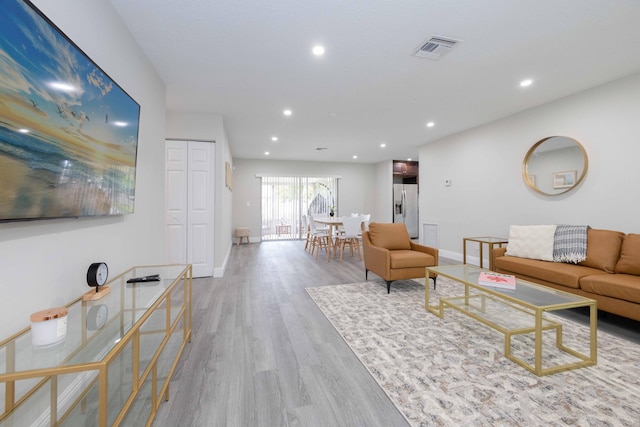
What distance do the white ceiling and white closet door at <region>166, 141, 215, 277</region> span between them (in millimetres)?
648

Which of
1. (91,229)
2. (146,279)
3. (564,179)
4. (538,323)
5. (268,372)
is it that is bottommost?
(268,372)

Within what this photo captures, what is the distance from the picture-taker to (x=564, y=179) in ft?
11.6

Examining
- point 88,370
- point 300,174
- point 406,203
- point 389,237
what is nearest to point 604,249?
point 389,237

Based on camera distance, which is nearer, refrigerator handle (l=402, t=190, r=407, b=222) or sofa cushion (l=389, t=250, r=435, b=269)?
sofa cushion (l=389, t=250, r=435, b=269)

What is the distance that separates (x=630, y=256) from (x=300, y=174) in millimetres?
7078

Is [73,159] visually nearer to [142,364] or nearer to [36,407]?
[36,407]

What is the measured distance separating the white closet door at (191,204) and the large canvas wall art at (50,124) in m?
2.37

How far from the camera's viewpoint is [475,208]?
4848mm

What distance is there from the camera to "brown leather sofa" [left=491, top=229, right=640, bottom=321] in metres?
2.27

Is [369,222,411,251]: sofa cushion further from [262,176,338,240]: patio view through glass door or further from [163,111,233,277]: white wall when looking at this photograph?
[262,176,338,240]: patio view through glass door

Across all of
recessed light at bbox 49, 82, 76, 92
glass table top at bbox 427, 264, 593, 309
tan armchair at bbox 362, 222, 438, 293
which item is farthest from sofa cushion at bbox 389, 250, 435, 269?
recessed light at bbox 49, 82, 76, 92

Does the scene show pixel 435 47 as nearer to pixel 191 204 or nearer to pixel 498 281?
pixel 498 281

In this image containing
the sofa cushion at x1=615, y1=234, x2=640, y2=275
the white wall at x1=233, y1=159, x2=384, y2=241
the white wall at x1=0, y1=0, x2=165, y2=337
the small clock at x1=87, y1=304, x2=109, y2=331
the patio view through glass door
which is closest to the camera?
the white wall at x1=0, y1=0, x2=165, y2=337

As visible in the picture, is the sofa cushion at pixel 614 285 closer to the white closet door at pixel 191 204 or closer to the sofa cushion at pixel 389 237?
the sofa cushion at pixel 389 237
